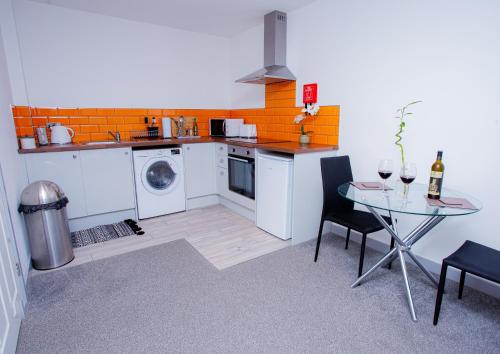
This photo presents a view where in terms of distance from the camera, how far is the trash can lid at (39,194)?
93.0 inches

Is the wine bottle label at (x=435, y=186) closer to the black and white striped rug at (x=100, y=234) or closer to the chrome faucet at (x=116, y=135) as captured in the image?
the black and white striped rug at (x=100, y=234)

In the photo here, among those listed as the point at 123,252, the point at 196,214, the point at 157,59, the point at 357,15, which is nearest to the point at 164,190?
the point at 196,214

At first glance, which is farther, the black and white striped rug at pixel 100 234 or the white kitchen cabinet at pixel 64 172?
the black and white striped rug at pixel 100 234

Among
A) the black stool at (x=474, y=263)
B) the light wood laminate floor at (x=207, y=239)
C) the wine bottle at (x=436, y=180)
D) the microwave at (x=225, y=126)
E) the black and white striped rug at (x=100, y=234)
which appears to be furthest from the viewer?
the microwave at (x=225, y=126)

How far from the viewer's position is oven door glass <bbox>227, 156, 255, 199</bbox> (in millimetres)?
3419

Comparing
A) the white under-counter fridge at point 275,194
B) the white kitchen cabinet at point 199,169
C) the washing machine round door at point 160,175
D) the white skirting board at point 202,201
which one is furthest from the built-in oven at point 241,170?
the washing machine round door at point 160,175

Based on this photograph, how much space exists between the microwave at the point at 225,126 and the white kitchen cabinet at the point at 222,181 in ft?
2.03

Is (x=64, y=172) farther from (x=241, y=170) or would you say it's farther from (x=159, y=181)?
(x=241, y=170)

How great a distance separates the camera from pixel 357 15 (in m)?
2.72

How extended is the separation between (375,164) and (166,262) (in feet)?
7.13

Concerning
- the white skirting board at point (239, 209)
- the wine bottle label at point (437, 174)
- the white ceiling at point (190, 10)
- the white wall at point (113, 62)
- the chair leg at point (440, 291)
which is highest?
the white ceiling at point (190, 10)

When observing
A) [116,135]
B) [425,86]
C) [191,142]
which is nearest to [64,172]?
[116,135]

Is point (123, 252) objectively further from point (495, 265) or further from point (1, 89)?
point (495, 265)

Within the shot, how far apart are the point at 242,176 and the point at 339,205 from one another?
1.42 m
